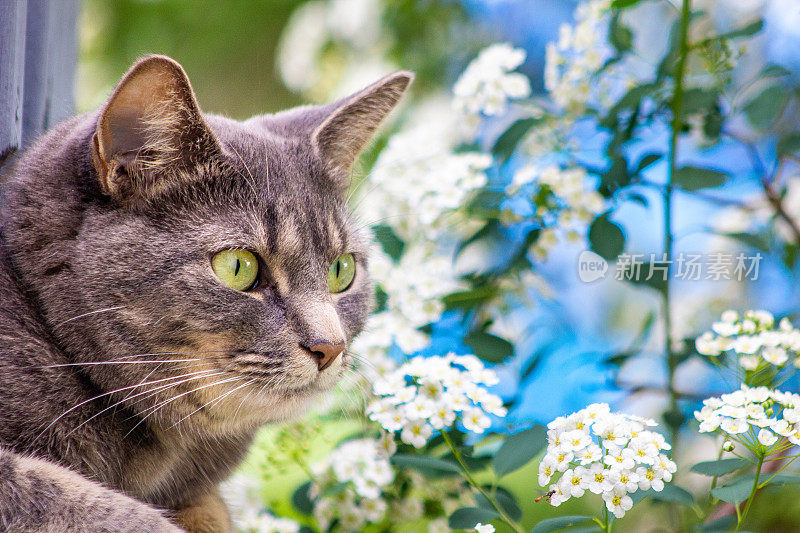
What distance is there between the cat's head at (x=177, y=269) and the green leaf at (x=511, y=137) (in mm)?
451

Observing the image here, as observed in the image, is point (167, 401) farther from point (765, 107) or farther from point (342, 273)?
point (765, 107)

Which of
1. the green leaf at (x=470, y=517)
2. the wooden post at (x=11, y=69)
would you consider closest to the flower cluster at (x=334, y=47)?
the wooden post at (x=11, y=69)

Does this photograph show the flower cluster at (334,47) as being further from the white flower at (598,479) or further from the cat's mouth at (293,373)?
the white flower at (598,479)

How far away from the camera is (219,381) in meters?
0.75

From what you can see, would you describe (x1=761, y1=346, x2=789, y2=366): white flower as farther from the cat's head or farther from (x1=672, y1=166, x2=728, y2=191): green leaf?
the cat's head

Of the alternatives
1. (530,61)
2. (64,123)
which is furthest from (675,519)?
(530,61)

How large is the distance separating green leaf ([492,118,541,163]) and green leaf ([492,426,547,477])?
510mm

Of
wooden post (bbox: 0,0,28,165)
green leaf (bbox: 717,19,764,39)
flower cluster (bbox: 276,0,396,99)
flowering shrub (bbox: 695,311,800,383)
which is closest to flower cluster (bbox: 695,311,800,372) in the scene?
flowering shrub (bbox: 695,311,800,383)

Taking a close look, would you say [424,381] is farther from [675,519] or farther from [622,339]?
[622,339]

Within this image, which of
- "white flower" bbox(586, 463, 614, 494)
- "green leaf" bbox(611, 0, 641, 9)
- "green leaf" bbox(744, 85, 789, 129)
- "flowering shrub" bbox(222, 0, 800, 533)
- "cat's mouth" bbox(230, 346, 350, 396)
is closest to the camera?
"white flower" bbox(586, 463, 614, 494)

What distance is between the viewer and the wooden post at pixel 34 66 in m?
0.80

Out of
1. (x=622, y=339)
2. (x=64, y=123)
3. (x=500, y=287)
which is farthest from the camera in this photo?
(x=622, y=339)

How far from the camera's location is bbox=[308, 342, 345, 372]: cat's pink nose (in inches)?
30.7

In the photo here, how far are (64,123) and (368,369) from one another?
1.81 feet
